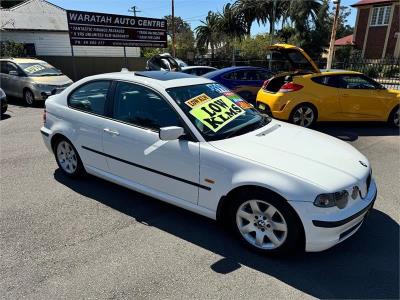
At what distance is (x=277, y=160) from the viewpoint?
10.2 feet

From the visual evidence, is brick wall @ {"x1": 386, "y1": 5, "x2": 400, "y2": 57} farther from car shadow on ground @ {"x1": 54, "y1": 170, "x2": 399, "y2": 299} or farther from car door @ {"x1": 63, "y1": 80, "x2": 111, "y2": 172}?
car door @ {"x1": 63, "y1": 80, "x2": 111, "y2": 172}

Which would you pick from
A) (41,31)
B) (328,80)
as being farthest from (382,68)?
(41,31)

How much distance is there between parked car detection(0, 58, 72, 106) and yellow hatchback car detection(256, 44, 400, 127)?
752cm

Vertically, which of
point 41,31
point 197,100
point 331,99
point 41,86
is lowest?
point 41,86

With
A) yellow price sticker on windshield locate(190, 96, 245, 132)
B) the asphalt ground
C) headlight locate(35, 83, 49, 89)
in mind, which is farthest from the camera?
headlight locate(35, 83, 49, 89)

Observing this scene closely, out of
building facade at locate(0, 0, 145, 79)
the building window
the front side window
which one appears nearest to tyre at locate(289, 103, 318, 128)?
the front side window

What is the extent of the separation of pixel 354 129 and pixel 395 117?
0.98 meters

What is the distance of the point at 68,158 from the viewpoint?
4.89 metres

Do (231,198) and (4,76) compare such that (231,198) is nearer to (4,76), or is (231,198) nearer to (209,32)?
(4,76)

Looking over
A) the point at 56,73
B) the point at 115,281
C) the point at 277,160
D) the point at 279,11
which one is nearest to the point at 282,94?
Answer: the point at 277,160

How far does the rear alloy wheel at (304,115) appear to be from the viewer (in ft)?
26.5

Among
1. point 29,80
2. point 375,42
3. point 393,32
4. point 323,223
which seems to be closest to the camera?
point 323,223

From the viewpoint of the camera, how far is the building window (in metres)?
32.3

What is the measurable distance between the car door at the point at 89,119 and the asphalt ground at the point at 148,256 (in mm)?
523
